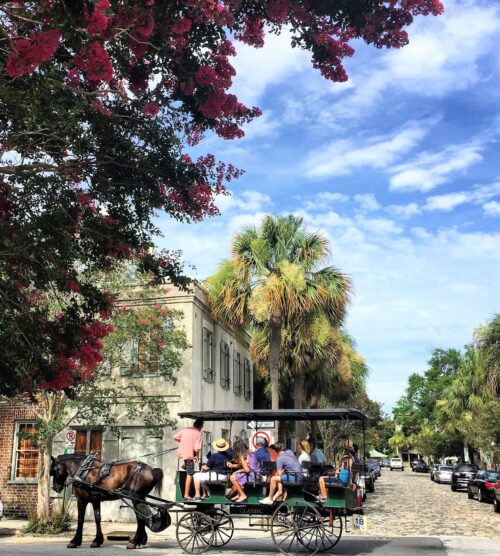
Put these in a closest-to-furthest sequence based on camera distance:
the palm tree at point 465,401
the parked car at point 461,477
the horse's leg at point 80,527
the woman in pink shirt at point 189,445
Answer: the woman in pink shirt at point 189,445, the horse's leg at point 80,527, the parked car at point 461,477, the palm tree at point 465,401

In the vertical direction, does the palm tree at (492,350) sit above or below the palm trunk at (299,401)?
above

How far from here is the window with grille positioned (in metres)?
26.4

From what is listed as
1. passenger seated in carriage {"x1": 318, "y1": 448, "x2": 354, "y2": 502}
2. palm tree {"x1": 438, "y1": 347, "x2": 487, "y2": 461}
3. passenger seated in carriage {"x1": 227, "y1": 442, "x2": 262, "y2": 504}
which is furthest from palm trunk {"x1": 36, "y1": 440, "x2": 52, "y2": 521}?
palm tree {"x1": 438, "y1": 347, "x2": 487, "y2": 461}

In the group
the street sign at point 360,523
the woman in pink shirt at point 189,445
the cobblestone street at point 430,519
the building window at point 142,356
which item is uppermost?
the building window at point 142,356

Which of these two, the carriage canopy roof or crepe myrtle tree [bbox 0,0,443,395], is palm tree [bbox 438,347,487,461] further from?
crepe myrtle tree [bbox 0,0,443,395]

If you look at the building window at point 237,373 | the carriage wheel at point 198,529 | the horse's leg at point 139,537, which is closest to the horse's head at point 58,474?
the horse's leg at point 139,537

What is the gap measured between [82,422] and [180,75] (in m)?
13.8

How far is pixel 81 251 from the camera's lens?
372 inches

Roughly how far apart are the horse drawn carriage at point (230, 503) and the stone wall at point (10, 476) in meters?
6.61

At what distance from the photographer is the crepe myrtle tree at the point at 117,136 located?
719 centimetres

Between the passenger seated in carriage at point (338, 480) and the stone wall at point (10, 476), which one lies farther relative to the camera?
the stone wall at point (10, 476)

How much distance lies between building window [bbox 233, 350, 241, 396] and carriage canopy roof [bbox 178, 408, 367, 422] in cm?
1217

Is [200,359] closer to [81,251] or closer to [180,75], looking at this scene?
[81,251]

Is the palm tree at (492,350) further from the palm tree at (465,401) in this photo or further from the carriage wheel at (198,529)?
the carriage wheel at (198,529)
